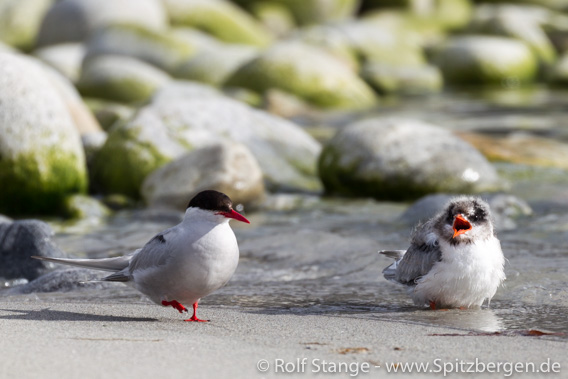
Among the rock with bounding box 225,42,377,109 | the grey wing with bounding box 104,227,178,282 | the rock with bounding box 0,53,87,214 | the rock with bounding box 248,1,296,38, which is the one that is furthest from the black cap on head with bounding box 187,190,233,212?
the rock with bounding box 248,1,296,38

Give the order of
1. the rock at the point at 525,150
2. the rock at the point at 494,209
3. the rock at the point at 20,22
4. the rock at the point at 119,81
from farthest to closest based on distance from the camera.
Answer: the rock at the point at 20,22
the rock at the point at 119,81
the rock at the point at 525,150
the rock at the point at 494,209

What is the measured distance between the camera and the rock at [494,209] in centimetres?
736

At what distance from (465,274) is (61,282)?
2.48m

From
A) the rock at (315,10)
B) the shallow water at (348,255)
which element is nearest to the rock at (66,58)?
the rock at (315,10)

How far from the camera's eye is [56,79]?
12070mm

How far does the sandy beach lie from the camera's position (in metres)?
3.00

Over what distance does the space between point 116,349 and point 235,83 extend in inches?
573

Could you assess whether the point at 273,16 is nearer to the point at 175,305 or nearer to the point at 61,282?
the point at 61,282

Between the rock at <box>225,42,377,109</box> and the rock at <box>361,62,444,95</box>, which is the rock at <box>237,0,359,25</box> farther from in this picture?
the rock at <box>225,42,377,109</box>

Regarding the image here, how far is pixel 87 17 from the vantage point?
70.0 feet

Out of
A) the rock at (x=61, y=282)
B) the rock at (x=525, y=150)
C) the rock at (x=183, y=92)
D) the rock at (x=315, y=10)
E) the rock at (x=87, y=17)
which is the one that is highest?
the rock at (x=315, y=10)

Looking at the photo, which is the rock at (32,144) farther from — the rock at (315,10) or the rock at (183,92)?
the rock at (315,10)

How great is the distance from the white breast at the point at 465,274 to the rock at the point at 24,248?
264 centimetres

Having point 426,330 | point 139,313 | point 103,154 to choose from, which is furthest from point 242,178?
point 426,330
